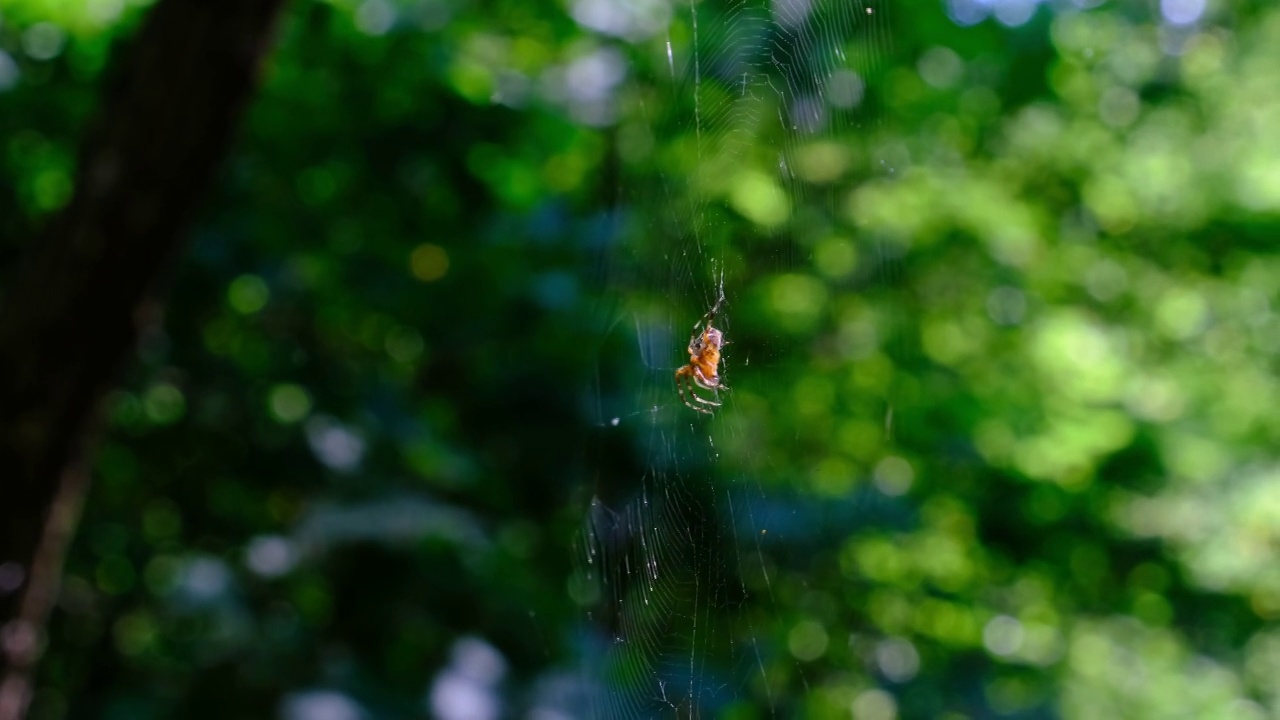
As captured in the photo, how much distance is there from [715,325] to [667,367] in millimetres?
331

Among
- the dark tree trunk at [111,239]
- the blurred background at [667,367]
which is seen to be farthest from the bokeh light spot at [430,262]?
the dark tree trunk at [111,239]

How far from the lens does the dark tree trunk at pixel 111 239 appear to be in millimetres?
2115

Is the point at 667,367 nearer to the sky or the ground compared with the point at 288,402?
nearer to the sky

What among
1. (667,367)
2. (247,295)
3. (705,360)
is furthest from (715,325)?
(247,295)

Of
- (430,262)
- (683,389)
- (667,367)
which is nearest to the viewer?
(683,389)

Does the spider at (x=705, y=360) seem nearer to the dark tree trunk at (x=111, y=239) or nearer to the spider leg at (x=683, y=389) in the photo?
the spider leg at (x=683, y=389)

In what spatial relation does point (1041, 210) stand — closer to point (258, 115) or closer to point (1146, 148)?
point (1146, 148)

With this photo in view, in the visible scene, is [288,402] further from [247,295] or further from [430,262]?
[430,262]

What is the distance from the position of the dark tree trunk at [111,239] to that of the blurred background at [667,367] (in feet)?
2.08

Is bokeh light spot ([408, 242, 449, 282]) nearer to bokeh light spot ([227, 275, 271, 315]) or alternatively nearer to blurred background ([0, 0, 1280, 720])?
blurred background ([0, 0, 1280, 720])

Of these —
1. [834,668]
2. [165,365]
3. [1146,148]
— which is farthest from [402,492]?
[1146,148]

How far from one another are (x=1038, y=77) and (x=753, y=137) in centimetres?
99

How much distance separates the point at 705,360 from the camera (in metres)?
2.28

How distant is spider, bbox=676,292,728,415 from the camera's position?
227 centimetres
